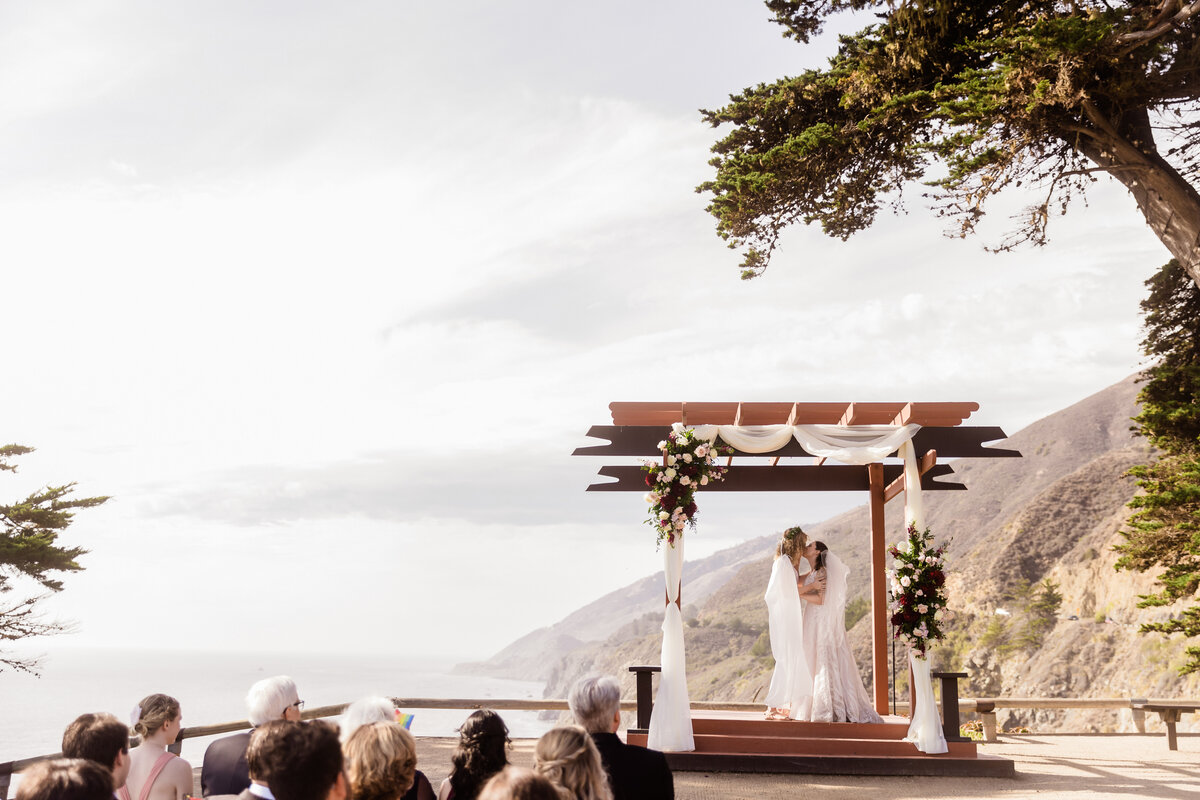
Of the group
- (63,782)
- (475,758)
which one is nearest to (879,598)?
(475,758)

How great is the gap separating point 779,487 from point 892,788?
4352mm

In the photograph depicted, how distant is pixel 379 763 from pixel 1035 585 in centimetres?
5253

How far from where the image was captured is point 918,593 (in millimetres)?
10781

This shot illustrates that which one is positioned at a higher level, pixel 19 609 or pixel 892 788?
pixel 19 609

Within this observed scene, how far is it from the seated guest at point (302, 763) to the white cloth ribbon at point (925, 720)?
9.09 meters

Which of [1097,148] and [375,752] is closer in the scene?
[375,752]

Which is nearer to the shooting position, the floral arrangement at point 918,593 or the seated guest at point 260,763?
the seated guest at point 260,763

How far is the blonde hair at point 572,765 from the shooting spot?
3102 mm

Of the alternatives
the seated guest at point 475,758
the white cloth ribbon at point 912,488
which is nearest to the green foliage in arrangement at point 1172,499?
the white cloth ribbon at point 912,488

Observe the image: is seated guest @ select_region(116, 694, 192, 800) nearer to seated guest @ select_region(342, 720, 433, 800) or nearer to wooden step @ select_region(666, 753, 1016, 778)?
seated guest @ select_region(342, 720, 433, 800)

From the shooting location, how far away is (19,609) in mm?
23734

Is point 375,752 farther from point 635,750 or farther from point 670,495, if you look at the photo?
point 670,495

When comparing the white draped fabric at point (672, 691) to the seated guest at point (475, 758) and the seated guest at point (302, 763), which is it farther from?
the seated guest at point (302, 763)

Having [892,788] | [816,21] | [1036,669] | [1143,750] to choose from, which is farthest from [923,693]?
[1036,669]
